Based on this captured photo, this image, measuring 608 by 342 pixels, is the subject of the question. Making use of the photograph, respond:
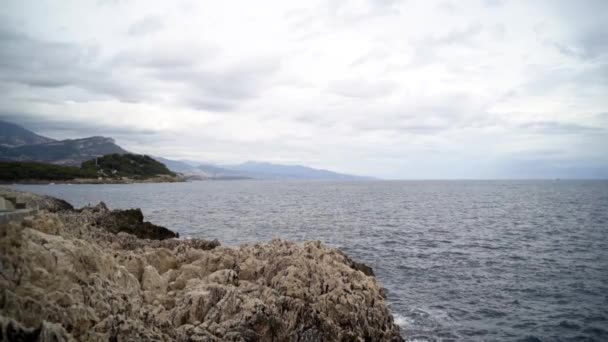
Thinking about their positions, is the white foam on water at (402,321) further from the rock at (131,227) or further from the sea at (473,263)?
the rock at (131,227)

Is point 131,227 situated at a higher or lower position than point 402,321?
higher

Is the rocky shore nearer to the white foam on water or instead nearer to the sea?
the white foam on water

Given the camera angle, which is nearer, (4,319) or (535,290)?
(4,319)

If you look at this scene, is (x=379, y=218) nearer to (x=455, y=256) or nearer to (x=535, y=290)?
(x=455, y=256)

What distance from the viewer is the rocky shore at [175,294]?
39.7 ft

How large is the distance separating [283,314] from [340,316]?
2757mm

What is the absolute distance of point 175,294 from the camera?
1780 centimetres

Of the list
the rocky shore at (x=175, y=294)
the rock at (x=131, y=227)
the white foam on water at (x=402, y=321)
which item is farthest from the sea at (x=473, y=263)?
the rock at (x=131, y=227)

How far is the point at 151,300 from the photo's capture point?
664 inches

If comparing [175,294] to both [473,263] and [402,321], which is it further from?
[473,263]

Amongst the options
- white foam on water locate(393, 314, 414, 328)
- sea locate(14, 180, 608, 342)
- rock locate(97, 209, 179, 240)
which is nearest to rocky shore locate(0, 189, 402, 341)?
white foam on water locate(393, 314, 414, 328)

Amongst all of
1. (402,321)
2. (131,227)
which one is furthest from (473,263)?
(131,227)

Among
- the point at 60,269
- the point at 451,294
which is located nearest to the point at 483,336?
the point at 451,294

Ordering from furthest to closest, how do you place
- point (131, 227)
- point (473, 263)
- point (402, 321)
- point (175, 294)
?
point (131, 227), point (473, 263), point (402, 321), point (175, 294)
